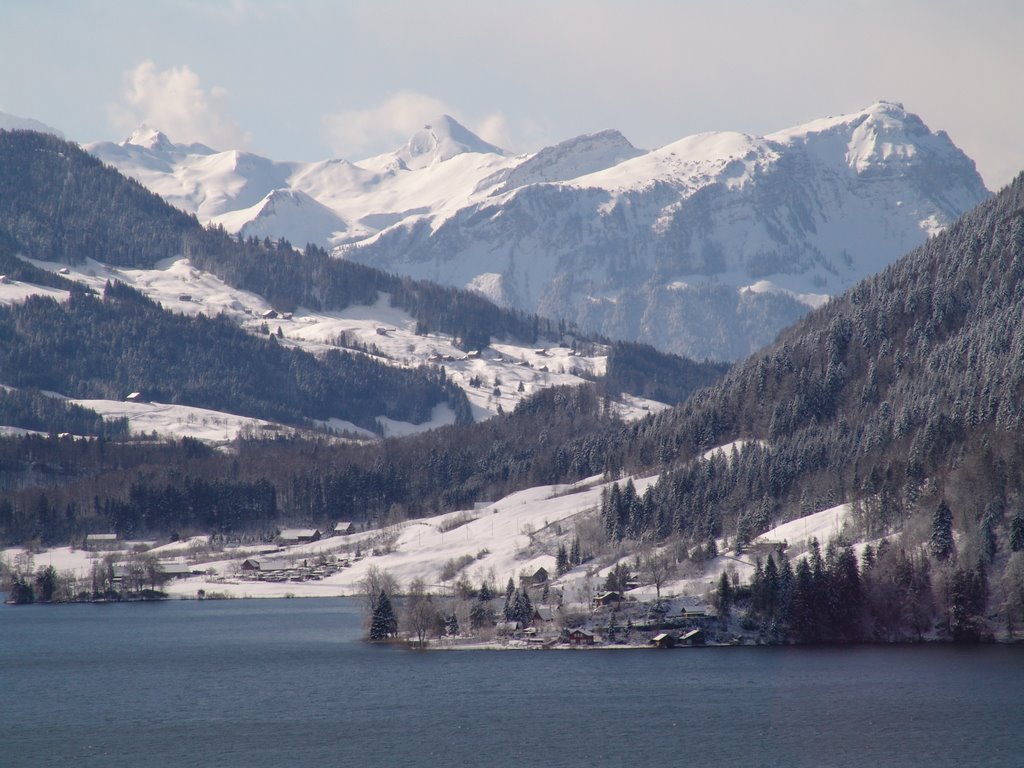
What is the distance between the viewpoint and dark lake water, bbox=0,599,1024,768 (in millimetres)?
101375

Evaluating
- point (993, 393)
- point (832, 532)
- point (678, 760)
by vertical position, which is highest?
point (993, 393)

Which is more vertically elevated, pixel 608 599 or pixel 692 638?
pixel 608 599

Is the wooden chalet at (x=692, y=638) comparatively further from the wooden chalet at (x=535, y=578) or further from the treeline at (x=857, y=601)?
the wooden chalet at (x=535, y=578)

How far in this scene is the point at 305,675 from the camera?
133 metres

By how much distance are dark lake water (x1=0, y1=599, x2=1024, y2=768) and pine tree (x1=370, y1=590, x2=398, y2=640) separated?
275cm

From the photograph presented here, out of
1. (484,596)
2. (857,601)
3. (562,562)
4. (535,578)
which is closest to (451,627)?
(484,596)

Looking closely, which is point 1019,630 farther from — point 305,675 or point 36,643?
point 36,643

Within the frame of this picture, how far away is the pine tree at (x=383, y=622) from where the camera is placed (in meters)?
154

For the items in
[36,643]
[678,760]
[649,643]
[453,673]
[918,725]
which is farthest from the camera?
[36,643]

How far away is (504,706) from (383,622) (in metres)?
40.5

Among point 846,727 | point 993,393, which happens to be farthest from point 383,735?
point 993,393

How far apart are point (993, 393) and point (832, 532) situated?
38.2m

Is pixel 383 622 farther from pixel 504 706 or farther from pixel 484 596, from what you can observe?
pixel 504 706

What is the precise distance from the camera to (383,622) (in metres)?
154
